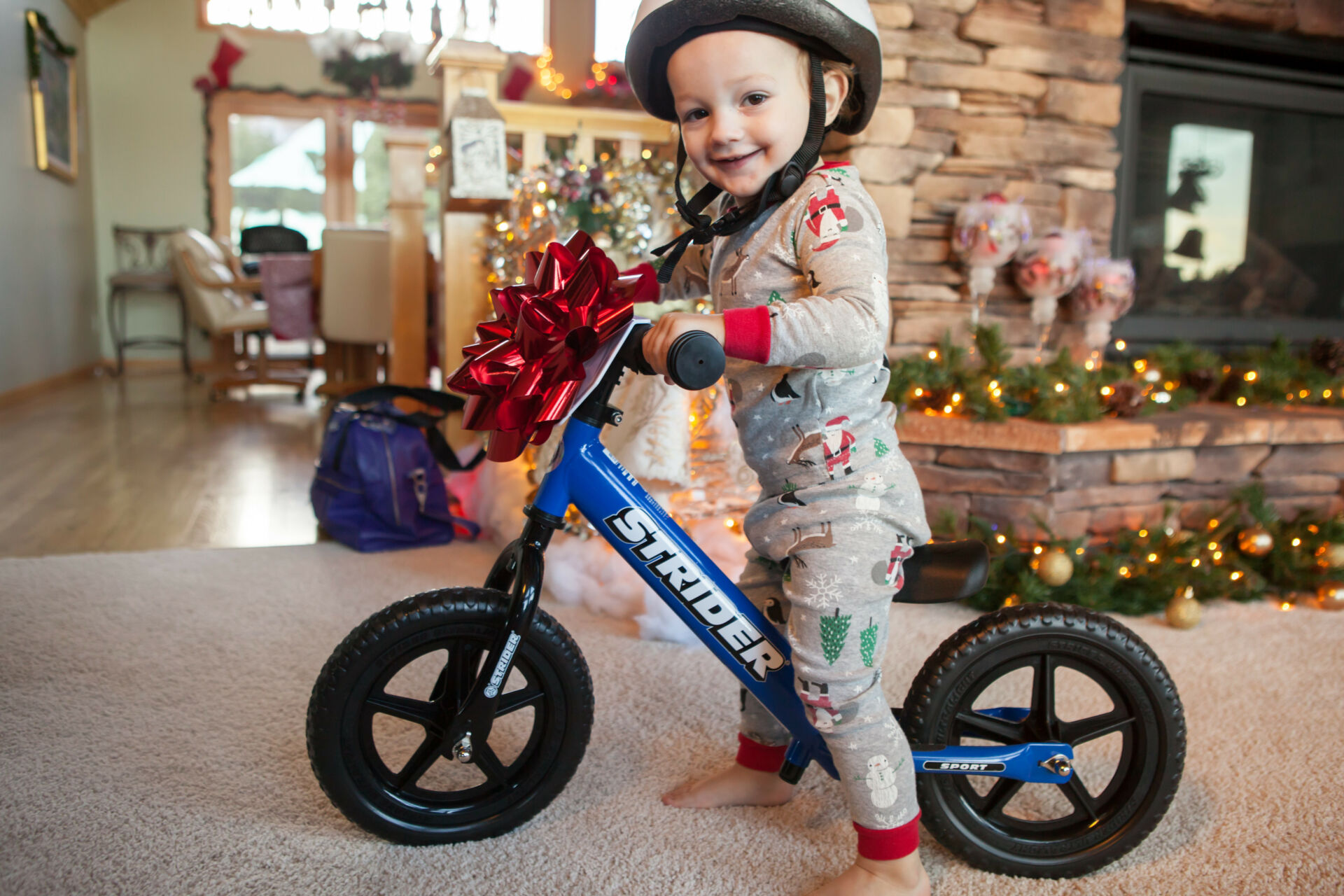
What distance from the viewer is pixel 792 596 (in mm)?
1002

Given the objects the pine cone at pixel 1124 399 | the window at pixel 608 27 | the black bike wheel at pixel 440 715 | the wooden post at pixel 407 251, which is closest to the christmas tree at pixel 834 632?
the black bike wheel at pixel 440 715

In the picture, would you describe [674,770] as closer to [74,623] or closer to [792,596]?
[792,596]

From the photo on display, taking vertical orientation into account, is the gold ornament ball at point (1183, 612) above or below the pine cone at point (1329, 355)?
below

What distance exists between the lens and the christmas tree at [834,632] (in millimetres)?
982

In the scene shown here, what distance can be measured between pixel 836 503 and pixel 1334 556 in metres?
1.69

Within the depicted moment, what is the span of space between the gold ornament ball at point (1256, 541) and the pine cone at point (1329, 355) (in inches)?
27.1

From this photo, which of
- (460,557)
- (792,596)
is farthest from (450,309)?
(792,596)

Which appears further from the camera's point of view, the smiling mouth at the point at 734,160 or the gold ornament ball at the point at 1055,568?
the gold ornament ball at the point at 1055,568

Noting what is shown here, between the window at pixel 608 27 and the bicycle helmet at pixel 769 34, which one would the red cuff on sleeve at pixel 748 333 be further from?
the window at pixel 608 27

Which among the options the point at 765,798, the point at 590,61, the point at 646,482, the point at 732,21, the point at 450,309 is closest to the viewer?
the point at 732,21

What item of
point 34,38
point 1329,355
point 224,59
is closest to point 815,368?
→ point 1329,355

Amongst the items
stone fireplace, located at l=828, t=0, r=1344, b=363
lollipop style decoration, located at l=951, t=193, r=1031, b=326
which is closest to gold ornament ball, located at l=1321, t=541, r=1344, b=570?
stone fireplace, located at l=828, t=0, r=1344, b=363

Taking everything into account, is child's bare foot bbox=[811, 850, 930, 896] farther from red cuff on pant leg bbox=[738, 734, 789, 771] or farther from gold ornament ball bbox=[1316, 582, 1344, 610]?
gold ornament ball bbox=[1316, 582, 1344, 610]

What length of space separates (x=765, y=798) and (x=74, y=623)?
1391 mm
